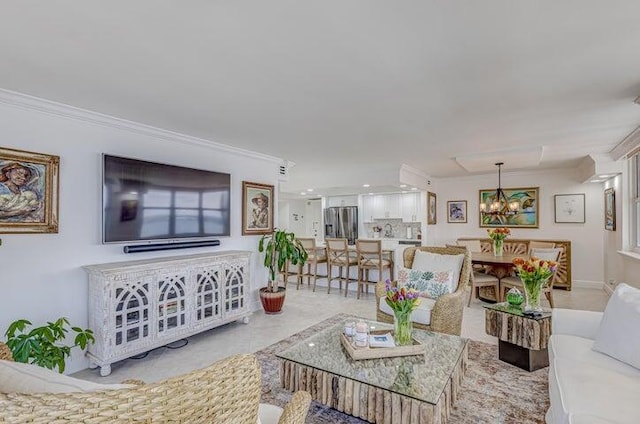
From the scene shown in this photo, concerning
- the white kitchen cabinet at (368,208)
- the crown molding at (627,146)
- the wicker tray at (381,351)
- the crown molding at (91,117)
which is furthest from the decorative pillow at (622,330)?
the white kitchen cabinet at (368,208)

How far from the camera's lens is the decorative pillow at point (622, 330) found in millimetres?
1851

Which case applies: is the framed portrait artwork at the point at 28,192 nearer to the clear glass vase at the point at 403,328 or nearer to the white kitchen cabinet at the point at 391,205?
the clear glass vase at the point at 403,328

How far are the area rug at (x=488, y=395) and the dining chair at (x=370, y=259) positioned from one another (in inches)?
91.2

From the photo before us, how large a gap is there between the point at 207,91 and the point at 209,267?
193 cm

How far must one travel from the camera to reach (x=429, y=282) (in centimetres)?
345

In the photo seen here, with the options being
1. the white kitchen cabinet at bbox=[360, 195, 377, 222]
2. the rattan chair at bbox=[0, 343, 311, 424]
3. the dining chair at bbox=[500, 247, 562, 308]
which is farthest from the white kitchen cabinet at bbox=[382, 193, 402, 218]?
the rattan chair at bbox=[0, 343, 311, 424]

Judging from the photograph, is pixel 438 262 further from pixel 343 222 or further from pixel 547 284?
pixel 343 222

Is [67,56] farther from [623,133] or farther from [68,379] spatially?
[623,133]

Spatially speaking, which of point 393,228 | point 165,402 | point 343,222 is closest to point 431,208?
point 393,228

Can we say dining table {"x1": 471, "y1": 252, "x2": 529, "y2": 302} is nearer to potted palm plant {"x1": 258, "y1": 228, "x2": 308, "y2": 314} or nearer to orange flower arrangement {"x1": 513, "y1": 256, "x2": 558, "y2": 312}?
orange flower arrangement {"x1": 513, "y1": 256, "x2": 558, "y2": 312}

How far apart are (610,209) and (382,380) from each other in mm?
5861

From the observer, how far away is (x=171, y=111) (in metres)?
3.01

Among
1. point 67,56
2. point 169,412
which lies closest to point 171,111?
point 67,56

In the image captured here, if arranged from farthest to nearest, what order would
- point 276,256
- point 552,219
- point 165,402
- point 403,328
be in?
point 552,219 < point 276,256 < point 403,328 < point 165,402
